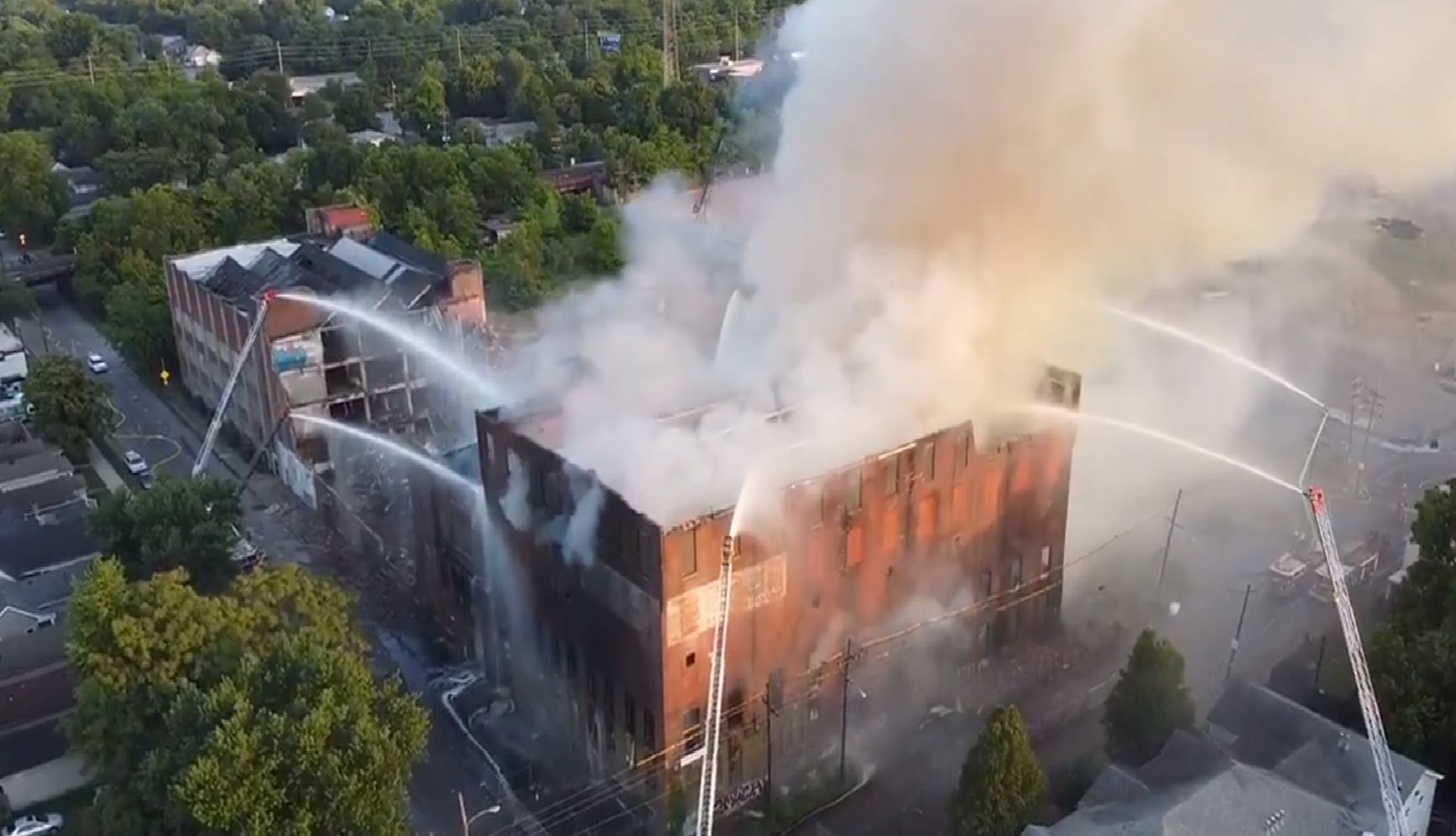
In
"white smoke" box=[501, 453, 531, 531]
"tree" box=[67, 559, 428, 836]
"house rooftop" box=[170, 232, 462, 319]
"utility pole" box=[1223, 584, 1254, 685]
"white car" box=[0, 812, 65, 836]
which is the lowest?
"utility pole" box=[1223, 584, 1254, 685]

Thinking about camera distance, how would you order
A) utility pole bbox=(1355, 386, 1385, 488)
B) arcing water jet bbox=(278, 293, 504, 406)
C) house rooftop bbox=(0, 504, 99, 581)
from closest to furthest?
house rooftop bbox=(0, 504, 99, 581)
arcing water jet bbox=(278, 293, 504, 406)
utility pole bbox=(1355, 386, 1385, 488)

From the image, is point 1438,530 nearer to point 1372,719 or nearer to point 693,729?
point 1372,719

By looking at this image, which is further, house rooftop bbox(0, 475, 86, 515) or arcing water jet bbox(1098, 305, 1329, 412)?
arcing water jet bbox(1098, 305, 1329, 412)

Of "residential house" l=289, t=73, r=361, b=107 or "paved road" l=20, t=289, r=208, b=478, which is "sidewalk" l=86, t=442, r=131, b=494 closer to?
"paved road" l=20, t=289, r=208, b=478

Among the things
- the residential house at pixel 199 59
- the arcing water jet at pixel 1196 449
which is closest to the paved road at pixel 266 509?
the arcing water jet at pixel 1196 449

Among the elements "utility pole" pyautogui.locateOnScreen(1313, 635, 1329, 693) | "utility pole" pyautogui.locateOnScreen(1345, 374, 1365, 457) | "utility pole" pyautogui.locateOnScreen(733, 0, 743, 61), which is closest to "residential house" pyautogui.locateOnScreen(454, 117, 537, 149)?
"utility pole" pyautogui.locateOnScreen(733, 0, 743, 61)

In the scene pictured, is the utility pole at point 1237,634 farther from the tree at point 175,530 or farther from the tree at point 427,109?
the tree at point 427,109
